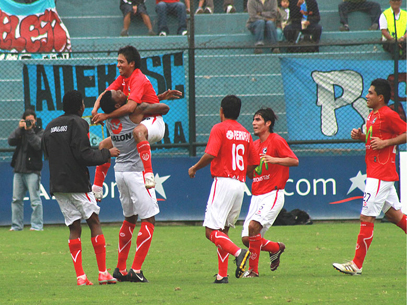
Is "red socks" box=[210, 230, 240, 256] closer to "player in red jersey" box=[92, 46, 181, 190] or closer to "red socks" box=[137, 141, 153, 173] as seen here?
"player in red jersey" box=[92, 46, 181, 190]

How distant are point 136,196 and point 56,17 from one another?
10767 millimetres

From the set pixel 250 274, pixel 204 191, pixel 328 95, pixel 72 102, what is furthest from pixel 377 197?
pixel 328 95

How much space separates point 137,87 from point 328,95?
7.99 meters

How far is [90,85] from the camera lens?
547 inches

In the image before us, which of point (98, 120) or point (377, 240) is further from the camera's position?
point (377, 240)

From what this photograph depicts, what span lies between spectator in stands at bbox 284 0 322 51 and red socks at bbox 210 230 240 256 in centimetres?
997

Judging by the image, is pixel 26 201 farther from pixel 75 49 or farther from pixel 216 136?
pixel 216 136

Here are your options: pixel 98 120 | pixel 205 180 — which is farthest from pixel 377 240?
pixel 98 120

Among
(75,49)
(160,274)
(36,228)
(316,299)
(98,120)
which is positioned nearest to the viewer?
(316,299)

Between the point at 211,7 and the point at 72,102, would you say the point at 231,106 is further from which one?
the point at 211,7

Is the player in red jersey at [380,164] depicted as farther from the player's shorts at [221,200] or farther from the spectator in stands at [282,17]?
the spectator in stands at [282,17]

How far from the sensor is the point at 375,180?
744 centimetres

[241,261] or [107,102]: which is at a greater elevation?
[107,102]

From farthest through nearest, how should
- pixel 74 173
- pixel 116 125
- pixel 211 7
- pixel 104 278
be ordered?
pixel 211 7 → pixel 116 125 → pixel 104 278 → pixel 74 173
